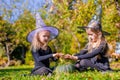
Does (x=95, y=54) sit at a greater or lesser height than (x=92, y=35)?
lesser

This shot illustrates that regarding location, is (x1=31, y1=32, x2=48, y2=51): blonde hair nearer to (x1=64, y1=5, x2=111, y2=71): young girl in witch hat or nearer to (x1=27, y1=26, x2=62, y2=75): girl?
(x1=27, y1=26, x2=62, y2=75): girl

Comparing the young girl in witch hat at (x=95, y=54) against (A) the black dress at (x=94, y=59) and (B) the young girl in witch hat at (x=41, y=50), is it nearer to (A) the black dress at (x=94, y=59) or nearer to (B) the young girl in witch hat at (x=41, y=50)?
(A) the black dress at (x=94, y=59)

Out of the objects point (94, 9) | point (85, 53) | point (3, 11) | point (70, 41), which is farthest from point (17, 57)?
point (85, 53)

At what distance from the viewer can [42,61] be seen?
7047mm

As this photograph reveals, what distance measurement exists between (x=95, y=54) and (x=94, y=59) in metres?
0.19

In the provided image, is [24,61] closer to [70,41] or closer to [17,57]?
[17,57]

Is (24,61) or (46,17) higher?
(46,17)

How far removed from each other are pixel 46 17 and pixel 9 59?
610 cm

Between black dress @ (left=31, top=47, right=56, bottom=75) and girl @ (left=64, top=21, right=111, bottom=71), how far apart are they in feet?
1.66

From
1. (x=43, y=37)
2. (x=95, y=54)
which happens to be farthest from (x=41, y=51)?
(x=95, y=54)

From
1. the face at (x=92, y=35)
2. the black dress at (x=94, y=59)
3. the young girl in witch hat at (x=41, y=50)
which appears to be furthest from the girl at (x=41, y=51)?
the face at (x=92, y=35)

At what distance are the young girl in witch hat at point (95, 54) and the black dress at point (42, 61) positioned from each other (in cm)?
49

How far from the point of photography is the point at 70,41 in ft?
109

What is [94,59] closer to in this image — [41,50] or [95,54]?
[95,54]
